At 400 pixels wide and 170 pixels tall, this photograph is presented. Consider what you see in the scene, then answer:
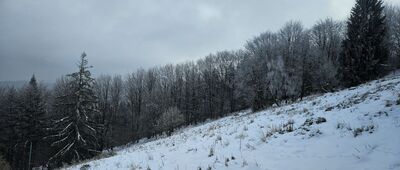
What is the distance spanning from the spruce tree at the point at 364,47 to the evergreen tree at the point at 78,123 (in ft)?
A: 97.6

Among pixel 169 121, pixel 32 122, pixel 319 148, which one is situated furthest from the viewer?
pixel 169 121

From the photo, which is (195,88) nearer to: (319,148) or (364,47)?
(364,47)

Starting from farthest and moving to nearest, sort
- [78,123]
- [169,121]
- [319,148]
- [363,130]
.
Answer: [169,121]
[78,123]
[363,130]
[319,148]

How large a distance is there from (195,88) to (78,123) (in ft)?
142

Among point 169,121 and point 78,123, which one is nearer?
point 78,123

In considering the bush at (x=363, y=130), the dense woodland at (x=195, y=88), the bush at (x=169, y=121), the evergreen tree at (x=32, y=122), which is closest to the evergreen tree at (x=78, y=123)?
the dense woodland at (x=195, y=88)

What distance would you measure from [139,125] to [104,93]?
47.7 ft

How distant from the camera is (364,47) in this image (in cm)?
3378

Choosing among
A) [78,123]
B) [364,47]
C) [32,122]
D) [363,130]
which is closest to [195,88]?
[32,122]

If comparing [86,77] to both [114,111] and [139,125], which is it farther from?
[114,111]

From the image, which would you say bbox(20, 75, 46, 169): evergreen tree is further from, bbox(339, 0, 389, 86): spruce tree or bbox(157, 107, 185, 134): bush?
bbox(339, 0, 389, 86): spruce tree

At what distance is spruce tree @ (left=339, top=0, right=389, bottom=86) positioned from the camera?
33125 mm

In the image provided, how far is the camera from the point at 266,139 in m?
9.38

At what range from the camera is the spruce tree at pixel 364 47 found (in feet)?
109
